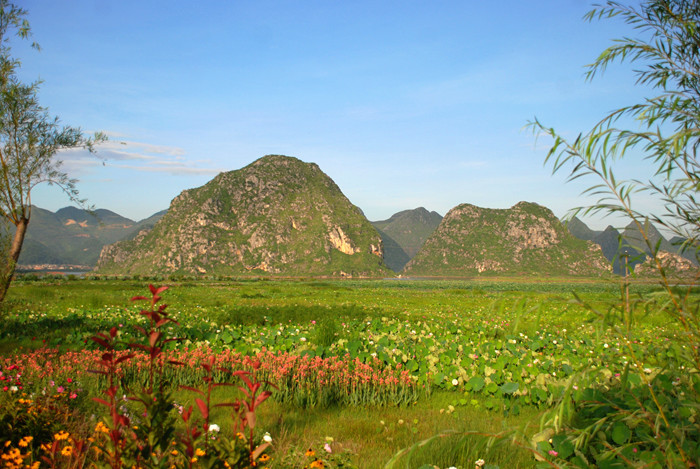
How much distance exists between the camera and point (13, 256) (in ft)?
42.2

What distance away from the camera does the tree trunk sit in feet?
41.3

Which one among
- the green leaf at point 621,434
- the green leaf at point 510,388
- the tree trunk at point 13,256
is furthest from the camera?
the tree trunk at point 13,256

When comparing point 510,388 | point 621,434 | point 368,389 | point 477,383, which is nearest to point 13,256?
point 368,389

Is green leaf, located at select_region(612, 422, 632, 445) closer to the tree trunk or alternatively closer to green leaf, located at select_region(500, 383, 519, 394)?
green leaf, located at select_region(500, 383, 519, 394)

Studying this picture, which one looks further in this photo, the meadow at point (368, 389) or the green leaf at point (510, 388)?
the green leaf at point (510, 388)

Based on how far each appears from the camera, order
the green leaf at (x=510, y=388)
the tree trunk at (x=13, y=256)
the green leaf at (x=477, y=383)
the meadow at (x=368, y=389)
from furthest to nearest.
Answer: the tree trunk at (x=13, y=256), the green leaf at (x=477, y=383), the green leaf at (x=510, y=388), the meadow at (x=368, y=389)

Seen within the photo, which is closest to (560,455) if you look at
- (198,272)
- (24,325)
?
(24,325)

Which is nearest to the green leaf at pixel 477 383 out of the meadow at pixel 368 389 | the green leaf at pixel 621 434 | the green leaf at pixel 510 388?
the meadow at pixel 368 389

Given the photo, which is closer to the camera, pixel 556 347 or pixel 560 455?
pixel 560 455

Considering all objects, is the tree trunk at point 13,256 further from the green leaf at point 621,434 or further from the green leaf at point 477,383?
the green leaf at point 621,434

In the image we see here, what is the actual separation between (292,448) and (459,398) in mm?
3925

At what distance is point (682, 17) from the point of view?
4195mm

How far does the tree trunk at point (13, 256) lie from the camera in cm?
1259

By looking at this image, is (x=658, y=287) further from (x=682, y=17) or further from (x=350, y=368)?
(x=350, y=368)
